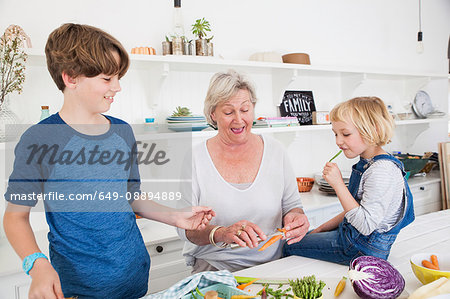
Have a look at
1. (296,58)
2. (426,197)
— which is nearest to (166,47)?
(296,58)

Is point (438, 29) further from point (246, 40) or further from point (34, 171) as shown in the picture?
point (34, 171)

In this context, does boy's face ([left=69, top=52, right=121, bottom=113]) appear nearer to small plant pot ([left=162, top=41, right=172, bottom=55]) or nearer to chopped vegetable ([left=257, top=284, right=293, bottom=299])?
chopped vegetable ([left=257, top=284, right=293, bottom=299])

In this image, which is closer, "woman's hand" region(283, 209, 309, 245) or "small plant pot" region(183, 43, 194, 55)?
"woman's hand" region(283, 209, 309, 245)

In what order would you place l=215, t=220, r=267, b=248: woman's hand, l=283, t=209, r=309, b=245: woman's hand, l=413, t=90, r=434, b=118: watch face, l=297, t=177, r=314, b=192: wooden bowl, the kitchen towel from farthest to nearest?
1. l=413, t=90, r=434, b=118: watch face
2. l=297, t=177, r=314, b=192: wooden bowl
3. l=283, t=209, r=309, b=245: woman's hand
4. l=215, t=220, r=267, b=248: woman's hand
5. the kitchen towel

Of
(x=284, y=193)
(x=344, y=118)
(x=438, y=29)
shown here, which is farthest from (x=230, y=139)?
(x=438, y=29)

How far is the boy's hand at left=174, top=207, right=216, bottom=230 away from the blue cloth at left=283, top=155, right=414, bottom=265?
1.53 ft

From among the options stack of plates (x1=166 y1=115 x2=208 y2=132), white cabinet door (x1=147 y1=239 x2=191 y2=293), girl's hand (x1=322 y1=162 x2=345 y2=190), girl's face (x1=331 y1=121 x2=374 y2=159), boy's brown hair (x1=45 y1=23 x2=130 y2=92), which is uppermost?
boy's brown hair (x1=45 y1=23 x2=130 y2=92)

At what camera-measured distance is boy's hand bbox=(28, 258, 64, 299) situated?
35.8 inches

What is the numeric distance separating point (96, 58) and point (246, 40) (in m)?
1.92

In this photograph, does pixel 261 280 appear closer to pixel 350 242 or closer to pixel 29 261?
pixel 350 242

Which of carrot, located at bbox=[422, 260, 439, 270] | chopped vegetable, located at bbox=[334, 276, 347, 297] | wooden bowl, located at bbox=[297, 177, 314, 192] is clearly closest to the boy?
chopped vegetable, located at bbox=[334, 276, 347, 297]

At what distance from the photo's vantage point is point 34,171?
110 centimetres

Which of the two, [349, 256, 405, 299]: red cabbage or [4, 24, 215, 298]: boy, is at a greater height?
[4, 24, 215, 298]: boy

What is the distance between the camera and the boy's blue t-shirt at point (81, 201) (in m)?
1.11
